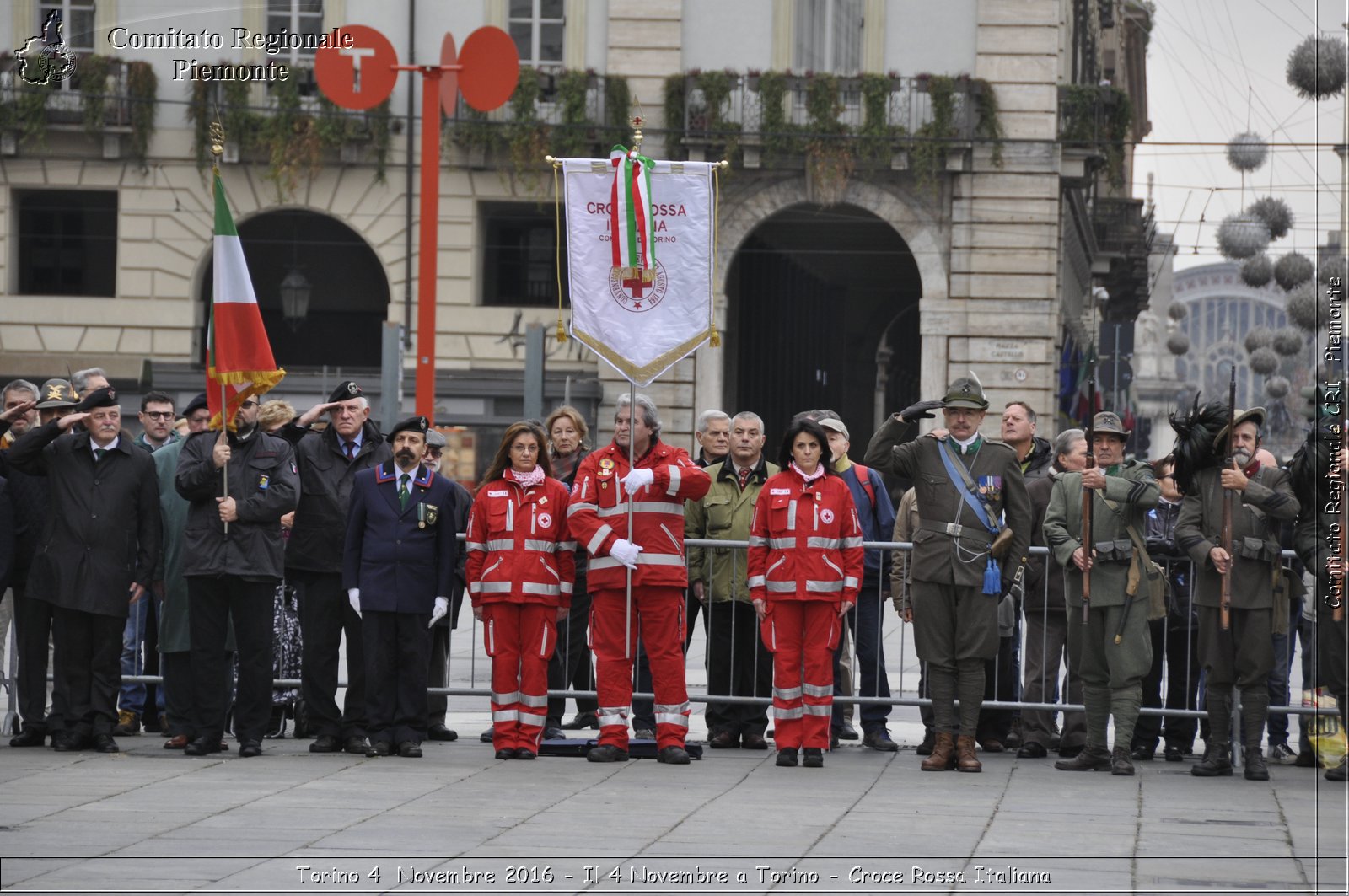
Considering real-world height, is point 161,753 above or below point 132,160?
below

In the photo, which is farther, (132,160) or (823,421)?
(132,160)

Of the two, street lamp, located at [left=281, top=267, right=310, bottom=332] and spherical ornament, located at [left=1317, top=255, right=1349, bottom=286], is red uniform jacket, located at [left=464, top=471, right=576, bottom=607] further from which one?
street lamp, located at [left=281, top=267, right=310, bottom=332]

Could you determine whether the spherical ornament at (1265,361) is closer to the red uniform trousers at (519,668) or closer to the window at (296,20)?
the window at (296,20)

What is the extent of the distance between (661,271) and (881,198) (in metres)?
18.1

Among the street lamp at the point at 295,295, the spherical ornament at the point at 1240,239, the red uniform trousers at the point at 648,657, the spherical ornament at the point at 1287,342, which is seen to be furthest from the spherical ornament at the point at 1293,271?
the red uniform trousers at the point at 648,657

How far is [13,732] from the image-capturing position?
1161 cm

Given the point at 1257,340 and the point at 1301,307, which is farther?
the point at 1257,340

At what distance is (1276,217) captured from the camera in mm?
25391

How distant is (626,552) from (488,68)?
15.2 metres

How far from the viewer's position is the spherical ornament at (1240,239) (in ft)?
97.7

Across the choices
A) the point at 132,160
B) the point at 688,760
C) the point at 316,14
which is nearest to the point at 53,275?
the point at 132,160

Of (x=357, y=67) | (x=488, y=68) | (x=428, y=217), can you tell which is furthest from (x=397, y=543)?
(x=357, y=67)

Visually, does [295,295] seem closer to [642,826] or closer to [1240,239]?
[1240,239]

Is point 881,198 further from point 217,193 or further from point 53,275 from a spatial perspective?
point 217,193
